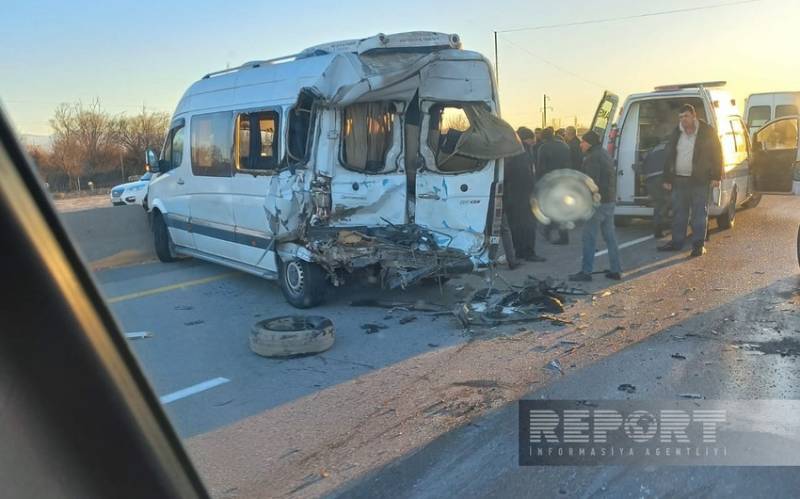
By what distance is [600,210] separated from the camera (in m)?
7.80

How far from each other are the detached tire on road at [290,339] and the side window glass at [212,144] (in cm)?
282

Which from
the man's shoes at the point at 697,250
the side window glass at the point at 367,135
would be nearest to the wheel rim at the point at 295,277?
the side window glass at the point at 367,135

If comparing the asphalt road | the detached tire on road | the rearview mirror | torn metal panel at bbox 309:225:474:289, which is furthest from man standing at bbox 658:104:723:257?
the rearview mirror

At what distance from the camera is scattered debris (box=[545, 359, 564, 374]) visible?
4.88 meters

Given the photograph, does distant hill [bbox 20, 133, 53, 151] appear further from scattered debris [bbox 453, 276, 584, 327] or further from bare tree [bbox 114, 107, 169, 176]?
bare tree [bbox 114, 107, 169, 176]

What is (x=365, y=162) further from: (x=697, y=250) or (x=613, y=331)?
(x=697, y=250)

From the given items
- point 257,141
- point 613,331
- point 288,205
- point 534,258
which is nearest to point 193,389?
point 288,205

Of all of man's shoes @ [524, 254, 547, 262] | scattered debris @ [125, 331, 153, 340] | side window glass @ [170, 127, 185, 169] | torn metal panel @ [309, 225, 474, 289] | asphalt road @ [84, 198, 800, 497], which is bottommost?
asphalt road @ [84, 198, 800, 497]

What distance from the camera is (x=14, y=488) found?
1.49 m

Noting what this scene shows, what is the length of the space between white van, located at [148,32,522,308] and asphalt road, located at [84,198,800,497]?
607 millimetres

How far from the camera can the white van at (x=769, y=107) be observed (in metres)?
20.3

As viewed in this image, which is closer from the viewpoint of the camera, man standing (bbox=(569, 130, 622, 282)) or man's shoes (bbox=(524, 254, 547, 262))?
man standing (bbox=(569, 130, 622, 282))

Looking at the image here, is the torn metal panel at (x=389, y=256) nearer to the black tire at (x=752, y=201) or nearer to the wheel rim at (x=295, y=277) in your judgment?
the wheel rim at (x=295, y=277)

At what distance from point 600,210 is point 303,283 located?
3.53 metres
